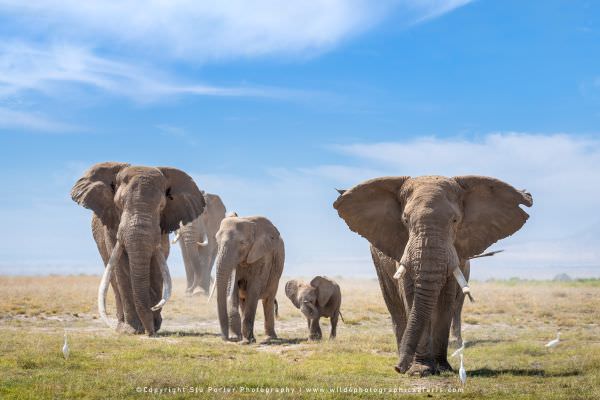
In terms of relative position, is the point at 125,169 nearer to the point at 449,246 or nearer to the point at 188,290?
the point at 449,246

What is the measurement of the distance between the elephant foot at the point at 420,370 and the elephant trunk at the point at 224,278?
7784 mm

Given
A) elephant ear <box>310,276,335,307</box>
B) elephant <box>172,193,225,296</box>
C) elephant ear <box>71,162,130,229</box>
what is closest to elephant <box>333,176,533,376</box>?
elephant ear <box>310,276,335,307</box>

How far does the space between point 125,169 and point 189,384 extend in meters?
9.59

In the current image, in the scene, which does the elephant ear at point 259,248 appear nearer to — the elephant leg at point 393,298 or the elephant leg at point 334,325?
the elephant leg at point 334,325

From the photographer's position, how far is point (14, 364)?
1448cm

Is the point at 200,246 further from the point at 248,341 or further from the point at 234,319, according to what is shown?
the point at 248,341

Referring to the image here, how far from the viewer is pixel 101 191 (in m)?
21.5

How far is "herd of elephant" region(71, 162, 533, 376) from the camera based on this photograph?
13.2m

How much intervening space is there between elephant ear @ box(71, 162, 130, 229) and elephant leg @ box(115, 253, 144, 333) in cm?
119

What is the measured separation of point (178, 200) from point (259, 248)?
2519 mm

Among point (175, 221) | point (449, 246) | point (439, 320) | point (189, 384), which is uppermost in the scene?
point (175, 221)

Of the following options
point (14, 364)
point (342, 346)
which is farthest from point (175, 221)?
point (14, 364)

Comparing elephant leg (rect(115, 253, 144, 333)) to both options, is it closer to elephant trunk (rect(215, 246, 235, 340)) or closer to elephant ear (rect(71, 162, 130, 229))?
elephant ear (rect(71, 162, 130, 229))

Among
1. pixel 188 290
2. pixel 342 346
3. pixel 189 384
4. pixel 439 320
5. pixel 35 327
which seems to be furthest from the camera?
pixel 188 290
